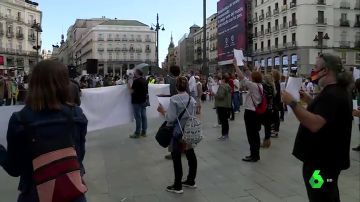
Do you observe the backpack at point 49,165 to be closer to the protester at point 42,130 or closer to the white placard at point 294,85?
the protester at point 42,130

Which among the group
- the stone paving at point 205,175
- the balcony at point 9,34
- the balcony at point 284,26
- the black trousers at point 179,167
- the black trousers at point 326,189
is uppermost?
the balcony at point 9,34

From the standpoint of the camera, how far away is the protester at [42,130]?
2562 mm

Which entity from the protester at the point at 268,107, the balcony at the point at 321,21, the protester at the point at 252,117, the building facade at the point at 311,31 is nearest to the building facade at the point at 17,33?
the building facade at the point at 311,31

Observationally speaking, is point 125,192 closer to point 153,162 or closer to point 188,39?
point 153,162

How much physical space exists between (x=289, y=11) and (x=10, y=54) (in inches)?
2192

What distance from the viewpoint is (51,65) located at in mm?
2674

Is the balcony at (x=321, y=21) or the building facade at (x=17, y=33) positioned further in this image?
the building facade at (x=17, y=33)

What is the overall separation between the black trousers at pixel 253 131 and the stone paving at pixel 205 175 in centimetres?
24

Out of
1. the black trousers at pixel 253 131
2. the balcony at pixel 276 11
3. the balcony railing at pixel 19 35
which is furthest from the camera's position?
the balcony railing at pixel 19 35

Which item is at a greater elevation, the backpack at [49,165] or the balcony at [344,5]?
the balcony at [344,5]

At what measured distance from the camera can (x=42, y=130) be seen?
2564 millimetres

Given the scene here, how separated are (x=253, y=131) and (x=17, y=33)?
9241cm

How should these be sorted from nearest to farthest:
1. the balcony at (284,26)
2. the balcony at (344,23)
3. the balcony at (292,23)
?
the balcony at (292,23)
the balcony at (344,23)
the balcony at (284,26)

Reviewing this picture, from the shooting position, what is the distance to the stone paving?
18.2 feet
